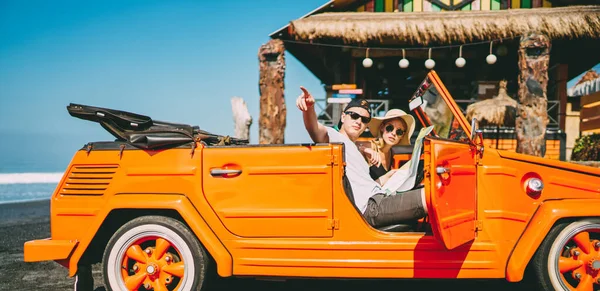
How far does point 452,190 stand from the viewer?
226 centimetres

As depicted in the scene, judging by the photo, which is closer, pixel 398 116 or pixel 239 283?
pixel 398 116

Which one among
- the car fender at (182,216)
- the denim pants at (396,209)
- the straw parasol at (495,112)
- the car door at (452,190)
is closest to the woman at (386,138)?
the denim pants at (396,209)

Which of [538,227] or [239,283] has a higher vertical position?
[538,227]

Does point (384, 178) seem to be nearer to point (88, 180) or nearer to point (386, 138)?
point (386, 138)

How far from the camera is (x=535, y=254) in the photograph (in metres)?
2.50

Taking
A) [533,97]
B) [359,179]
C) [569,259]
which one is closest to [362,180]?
[359,179]

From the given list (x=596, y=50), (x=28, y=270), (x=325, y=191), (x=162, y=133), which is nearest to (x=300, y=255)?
(x=325, y=191)

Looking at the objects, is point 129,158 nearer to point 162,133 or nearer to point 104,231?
point 162,133

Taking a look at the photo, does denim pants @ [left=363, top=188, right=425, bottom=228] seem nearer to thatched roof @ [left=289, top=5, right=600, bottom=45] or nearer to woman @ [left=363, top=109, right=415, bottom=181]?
woman @ [left=363, top=109, right=415, bottom=181]

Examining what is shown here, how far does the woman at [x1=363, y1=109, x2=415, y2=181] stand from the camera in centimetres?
329

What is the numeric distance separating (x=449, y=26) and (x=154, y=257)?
29.3 ft

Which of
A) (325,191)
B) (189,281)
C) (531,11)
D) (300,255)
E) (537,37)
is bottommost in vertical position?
(189,281)

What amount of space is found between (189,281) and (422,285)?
1902mm

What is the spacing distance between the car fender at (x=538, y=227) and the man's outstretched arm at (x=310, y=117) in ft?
4.74
